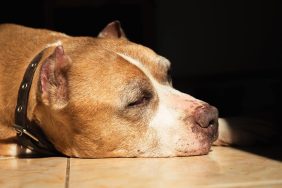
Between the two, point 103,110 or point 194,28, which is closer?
point 103,110

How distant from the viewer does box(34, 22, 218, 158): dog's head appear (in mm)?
2586

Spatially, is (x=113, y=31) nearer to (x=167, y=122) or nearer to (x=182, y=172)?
(x=167, y=122)

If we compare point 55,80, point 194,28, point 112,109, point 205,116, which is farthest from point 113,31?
point 194,28

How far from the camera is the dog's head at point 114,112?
259cm

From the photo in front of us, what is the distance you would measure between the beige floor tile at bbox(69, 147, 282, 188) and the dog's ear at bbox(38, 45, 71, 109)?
0.34m

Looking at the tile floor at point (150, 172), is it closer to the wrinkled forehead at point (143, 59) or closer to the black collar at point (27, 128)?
the black collar at point (27, 128)

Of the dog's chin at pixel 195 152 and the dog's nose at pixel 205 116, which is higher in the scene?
the dog's nose at pixel 205 116

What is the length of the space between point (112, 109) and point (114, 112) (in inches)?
0.7

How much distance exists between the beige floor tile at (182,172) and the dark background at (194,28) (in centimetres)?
399

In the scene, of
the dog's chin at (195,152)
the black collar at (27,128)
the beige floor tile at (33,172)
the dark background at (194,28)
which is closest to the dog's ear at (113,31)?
the black collar at (27,128)

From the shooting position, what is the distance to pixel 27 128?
2.75 meters

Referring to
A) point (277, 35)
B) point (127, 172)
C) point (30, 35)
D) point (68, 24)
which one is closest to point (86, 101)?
point (127, 172)

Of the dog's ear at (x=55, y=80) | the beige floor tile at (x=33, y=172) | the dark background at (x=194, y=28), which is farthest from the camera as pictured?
the dark background at (x=194, y=28)

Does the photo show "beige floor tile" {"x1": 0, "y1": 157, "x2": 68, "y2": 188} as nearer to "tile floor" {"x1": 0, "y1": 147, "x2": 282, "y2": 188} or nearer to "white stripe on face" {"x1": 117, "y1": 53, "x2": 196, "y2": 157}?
"tile floor" {"x1": 0, "y1": 147, "x2": 282, "y2": 188}
